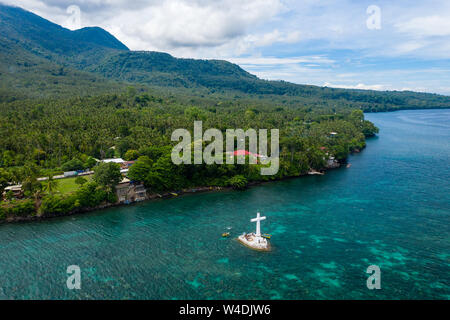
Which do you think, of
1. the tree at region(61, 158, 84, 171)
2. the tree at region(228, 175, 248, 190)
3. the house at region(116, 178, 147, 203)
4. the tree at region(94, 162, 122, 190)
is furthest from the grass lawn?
the tree at region(228, 175, 248, 190)

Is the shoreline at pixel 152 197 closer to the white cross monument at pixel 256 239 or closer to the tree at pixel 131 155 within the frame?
the tree at pixel 131 155

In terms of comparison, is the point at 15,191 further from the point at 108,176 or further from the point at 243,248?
the point at 243,248

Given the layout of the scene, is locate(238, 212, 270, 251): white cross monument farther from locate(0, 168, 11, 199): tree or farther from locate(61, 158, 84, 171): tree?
locate(61, 158, 84, 171): tree

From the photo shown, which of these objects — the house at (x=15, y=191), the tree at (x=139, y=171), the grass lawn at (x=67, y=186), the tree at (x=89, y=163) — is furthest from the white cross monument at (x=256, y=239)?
the tree at (x=89, y=163)

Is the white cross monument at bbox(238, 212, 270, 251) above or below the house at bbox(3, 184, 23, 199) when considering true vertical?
below

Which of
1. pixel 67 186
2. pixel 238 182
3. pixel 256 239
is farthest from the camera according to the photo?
pixel 238 182

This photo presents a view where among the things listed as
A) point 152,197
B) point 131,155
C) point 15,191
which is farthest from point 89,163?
point 152,197
